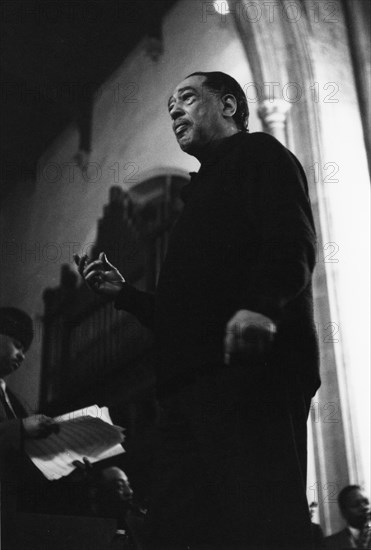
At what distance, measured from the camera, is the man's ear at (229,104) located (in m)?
1.91

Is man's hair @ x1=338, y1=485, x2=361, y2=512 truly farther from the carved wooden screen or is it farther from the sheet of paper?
the carved wooden screen

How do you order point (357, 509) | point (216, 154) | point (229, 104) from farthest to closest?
point (357, 509)
point (229, 104)
point (216, 154)

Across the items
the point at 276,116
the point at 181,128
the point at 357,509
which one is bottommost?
the point at 357,509

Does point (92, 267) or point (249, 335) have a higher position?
point (92, 267)

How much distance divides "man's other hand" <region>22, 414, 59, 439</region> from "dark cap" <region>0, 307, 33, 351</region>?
0.73 m

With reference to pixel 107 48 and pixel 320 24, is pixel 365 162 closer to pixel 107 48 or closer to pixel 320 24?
pixel 320 24

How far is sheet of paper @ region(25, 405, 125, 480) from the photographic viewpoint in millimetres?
2113

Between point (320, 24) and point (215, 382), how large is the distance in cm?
283

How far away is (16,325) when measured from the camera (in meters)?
3.04

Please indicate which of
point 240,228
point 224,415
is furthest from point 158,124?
point 224,415

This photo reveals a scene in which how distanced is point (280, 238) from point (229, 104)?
636 mm

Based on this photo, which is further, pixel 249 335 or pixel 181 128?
pixel 181 128

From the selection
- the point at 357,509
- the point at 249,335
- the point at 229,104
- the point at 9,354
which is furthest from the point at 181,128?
the point at 357,509

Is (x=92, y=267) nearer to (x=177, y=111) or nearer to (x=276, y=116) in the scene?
(x=177, y=111)
